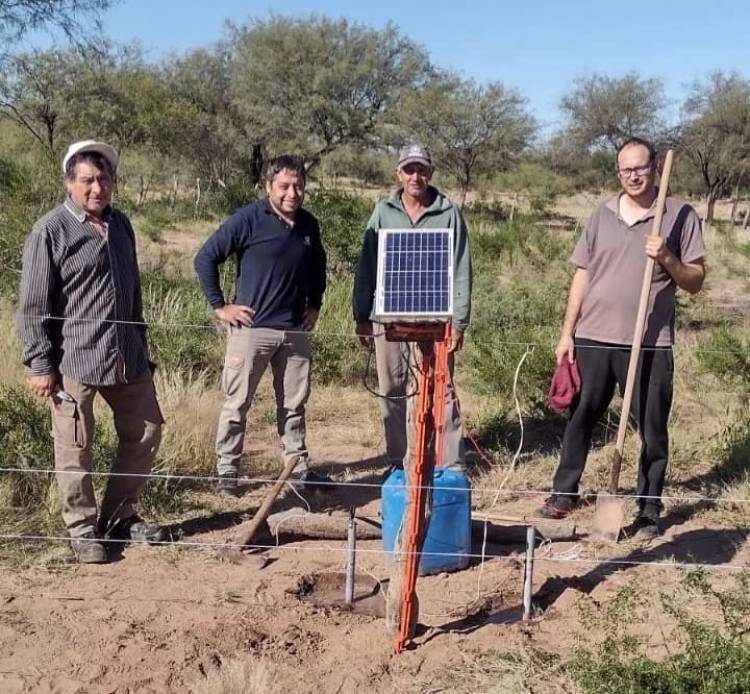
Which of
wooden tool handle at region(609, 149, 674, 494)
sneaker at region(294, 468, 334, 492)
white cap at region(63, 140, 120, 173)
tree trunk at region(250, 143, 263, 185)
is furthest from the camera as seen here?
tree trunk at region(250, 143, 263, 185)

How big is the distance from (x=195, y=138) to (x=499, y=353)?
20402mm

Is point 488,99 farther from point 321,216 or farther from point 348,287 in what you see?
point 348,287

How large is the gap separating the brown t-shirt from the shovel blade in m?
0.80

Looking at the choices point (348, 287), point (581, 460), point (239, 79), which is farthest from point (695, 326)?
point (239, 79)

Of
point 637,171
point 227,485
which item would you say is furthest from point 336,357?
point 637,171

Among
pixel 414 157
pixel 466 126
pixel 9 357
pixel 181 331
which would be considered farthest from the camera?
pixel 466 126

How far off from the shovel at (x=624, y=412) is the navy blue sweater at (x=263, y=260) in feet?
6.08

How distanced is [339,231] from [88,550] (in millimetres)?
7185

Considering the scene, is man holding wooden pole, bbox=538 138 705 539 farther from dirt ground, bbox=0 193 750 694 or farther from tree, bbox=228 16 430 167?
tree, bbox=228 16 430 167

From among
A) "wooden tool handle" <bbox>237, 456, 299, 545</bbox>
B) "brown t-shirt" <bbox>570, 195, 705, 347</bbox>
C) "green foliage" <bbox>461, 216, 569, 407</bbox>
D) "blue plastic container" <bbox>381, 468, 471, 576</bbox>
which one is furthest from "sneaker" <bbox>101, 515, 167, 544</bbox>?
"green foliage" <bbox>461, 216, 569, 407</bbox>

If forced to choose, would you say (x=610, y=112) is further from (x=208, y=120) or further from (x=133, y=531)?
(x=133, y=531)

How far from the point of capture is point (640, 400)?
4.78 m

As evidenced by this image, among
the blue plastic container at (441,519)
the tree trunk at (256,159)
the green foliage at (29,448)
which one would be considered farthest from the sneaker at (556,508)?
the tree trunk at (256,159)

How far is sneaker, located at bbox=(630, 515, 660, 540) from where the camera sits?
4.80m
